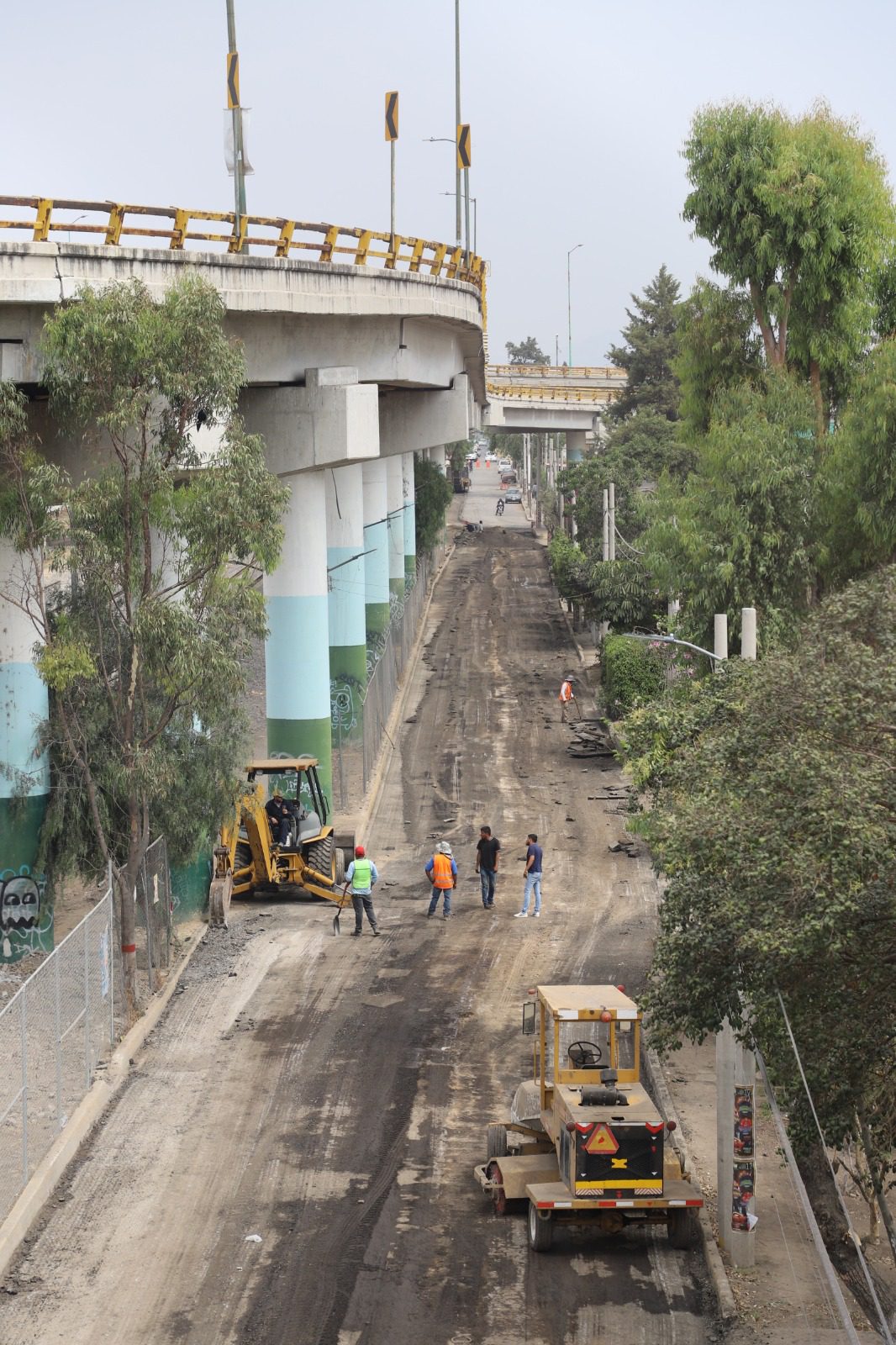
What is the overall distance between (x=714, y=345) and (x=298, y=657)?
11.7 meters

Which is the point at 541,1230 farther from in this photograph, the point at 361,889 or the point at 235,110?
the point at 235,110

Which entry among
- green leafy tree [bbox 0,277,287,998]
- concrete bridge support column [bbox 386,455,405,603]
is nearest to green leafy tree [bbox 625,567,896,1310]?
green leafy tree [bbox 0,277,287,998]

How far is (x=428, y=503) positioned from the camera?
297 ft

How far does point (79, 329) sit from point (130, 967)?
8.81 metres

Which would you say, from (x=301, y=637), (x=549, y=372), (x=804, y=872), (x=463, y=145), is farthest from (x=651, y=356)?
(x=804, y=872)

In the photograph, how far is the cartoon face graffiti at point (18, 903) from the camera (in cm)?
2683

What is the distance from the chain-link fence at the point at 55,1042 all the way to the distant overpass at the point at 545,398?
75075mm

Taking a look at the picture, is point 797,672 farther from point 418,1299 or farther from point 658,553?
point 658,553

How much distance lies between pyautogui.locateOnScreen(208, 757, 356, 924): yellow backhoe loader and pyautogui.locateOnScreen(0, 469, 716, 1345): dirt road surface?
20.0 inches

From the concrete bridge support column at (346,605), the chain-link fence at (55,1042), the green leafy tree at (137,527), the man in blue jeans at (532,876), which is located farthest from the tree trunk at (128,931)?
the concrete bridge support column at (346,605)

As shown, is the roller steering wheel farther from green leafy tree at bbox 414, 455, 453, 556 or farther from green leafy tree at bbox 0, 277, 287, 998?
green leafy tree at bbox 414, 455, 453, 556

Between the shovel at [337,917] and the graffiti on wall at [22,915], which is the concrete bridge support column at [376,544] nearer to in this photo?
the shovel at [337,917]

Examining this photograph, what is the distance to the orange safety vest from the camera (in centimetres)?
3102

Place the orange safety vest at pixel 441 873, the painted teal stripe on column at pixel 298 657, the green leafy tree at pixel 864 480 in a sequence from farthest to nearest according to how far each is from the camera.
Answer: the painted teal stripe on column at pixel 298 657 → the green leafy tree at pixel 864 480 → the orange safety vest at pixel 441 873
